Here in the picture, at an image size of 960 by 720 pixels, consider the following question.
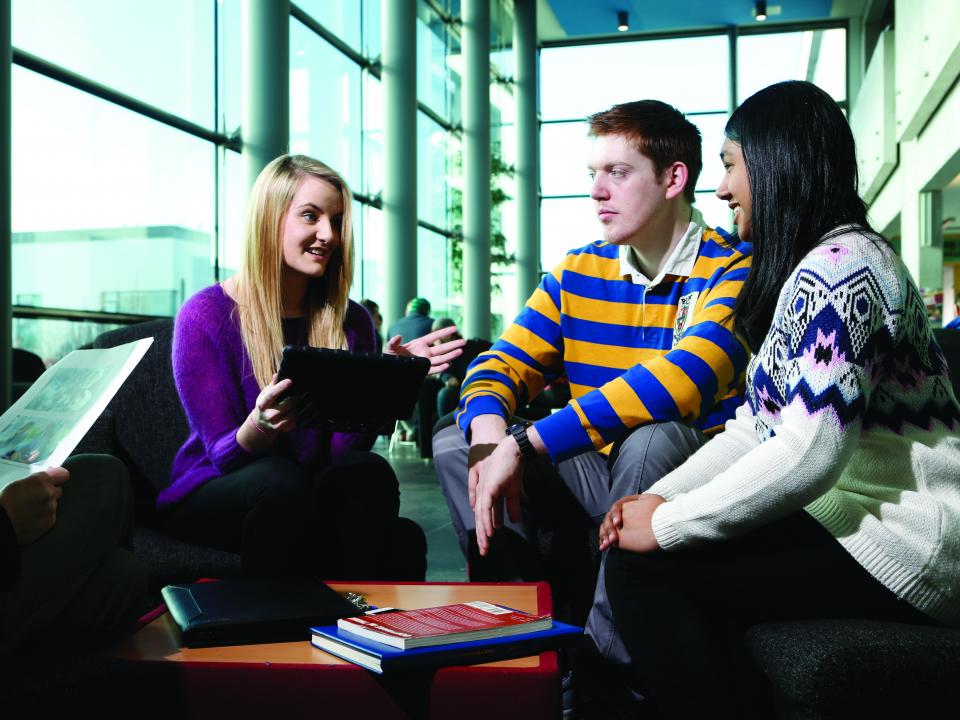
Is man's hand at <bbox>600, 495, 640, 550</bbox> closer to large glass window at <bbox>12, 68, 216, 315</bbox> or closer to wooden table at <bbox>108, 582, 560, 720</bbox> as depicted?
wooden table at <bbox>108, 582, 560, 720</bbox>

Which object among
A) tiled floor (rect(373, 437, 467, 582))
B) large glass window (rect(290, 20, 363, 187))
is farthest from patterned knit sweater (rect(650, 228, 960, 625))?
large glass window (rect(290, 20, 363, 187))

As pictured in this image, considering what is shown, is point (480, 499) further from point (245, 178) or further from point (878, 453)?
point (245, 178)

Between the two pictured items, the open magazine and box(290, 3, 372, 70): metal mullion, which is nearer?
the open magazine

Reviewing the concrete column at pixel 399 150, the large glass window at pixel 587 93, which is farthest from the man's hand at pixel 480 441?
the large glass window at pixel 587 93

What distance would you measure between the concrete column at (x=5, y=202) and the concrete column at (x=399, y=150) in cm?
516

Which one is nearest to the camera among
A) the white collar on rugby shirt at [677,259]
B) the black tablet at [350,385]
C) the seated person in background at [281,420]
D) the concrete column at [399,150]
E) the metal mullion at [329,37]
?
the black tablet at [350,385]

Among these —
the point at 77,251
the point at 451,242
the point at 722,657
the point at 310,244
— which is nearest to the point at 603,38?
the point at 451,242

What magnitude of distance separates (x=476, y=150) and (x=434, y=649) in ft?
36.2

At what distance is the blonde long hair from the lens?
2.10 metres

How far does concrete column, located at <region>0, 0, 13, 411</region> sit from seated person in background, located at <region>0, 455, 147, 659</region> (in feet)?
9.81

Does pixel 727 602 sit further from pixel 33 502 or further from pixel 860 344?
pixel 33 502

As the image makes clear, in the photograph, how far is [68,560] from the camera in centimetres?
121

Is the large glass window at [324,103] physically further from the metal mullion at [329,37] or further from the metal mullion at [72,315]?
the metal mullion at [72,315]

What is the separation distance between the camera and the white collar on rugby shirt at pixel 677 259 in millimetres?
2092
